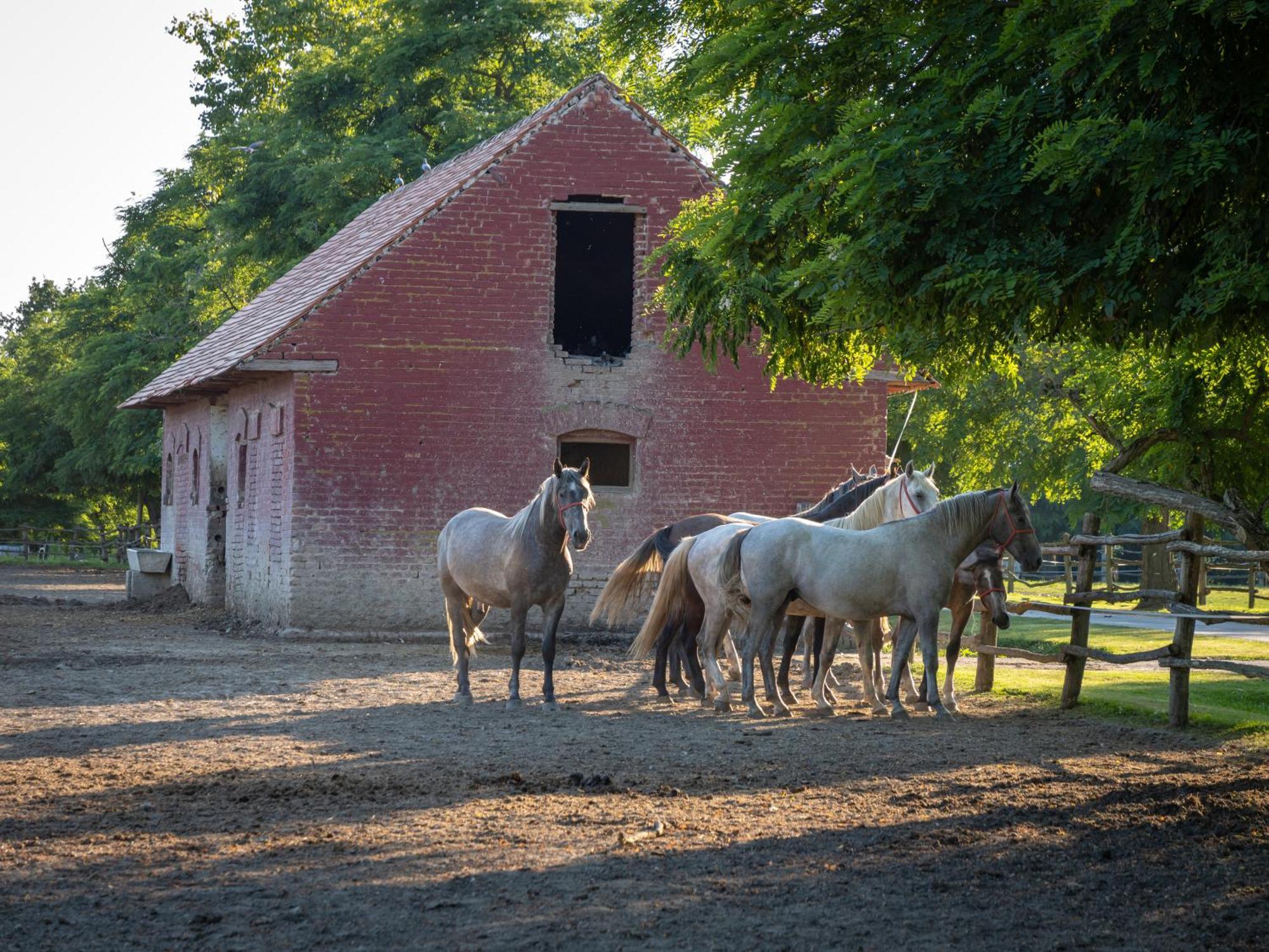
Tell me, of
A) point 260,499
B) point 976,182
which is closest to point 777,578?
point 976,182

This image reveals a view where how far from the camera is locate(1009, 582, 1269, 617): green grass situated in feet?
98.7

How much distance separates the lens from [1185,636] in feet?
37.8

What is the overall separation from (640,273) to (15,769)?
1195cm

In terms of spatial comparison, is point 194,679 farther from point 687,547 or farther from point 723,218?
point 723,218

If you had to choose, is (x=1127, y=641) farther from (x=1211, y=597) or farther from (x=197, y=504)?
(x=1211, y=597)

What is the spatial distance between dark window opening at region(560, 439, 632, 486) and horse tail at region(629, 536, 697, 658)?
6.75 meters

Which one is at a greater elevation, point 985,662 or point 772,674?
point 772,674

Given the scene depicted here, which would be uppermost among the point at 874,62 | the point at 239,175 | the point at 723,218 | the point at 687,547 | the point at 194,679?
the point at 239,175

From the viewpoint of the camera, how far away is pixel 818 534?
11828mm

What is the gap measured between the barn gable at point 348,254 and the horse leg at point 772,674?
351 inches

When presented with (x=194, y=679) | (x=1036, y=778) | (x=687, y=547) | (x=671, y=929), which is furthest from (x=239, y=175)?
(x=671, y=929)

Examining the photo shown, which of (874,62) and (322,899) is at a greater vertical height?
(874,62)

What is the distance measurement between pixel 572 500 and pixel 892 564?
259cm

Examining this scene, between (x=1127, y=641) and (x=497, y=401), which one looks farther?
(x=1127, y=641)
